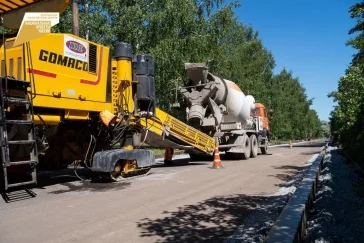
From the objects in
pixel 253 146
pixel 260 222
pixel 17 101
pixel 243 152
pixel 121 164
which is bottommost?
pixel 260 222

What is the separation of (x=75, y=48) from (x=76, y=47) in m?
0.05

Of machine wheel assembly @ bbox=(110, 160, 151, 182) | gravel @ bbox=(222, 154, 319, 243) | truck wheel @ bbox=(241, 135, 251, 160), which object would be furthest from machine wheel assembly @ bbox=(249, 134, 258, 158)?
gravel @ bbox=(222, 154, 319, 243)

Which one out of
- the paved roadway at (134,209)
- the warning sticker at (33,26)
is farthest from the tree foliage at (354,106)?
the warning sticker at (33,26)

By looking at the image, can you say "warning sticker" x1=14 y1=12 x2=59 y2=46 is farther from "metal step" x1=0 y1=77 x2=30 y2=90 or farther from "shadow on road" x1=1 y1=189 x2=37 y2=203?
"shadow on road" x1=1 y1=189 x2=37 y2=203

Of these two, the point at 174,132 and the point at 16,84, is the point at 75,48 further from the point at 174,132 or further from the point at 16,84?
the point at 174,132

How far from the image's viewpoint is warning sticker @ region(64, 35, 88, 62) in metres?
8.01

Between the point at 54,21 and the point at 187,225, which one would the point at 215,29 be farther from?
the point at 187,225

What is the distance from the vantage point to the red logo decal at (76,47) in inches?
319

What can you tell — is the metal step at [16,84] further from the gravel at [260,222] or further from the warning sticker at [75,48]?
the gravel at [260,222]

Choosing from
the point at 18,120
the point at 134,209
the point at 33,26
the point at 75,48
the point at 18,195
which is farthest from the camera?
the point at 75,48

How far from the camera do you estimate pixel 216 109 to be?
50.0 feet

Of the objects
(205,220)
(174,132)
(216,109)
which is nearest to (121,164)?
(174,132)

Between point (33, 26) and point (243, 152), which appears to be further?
point (243, 152)

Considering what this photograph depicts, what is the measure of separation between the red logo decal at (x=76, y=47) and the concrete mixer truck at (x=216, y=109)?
6988 mm
